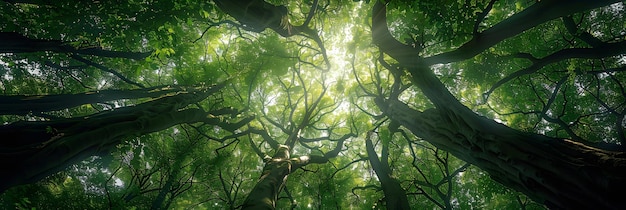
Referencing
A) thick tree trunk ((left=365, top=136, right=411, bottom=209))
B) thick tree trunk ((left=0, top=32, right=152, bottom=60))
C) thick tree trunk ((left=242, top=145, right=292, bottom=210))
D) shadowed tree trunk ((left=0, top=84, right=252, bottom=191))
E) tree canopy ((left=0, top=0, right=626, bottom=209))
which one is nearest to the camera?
shadowed tree trunk ((left=0, top=84, right=252, bottom=191))

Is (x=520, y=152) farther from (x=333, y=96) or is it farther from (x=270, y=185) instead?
(x=333, y=96)

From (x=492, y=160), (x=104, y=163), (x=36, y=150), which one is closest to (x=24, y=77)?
(x=104, y=163)

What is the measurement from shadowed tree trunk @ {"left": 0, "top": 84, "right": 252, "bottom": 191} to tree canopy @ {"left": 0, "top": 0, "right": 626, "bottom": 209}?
0.02 metres

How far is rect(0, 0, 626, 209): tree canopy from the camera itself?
301 centimetres

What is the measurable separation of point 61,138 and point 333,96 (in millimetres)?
9821

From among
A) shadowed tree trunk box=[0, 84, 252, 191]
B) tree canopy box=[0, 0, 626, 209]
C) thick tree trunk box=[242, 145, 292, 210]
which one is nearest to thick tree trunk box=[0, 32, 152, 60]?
tree canopy box=[0, 0, 626, 209]

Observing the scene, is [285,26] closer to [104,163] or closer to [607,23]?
[104,163]

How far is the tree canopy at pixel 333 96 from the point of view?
3.01 meters

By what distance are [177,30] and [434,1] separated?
21.5ft

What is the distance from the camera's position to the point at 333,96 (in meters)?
12.1

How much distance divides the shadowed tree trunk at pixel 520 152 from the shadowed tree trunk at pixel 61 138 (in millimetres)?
4302

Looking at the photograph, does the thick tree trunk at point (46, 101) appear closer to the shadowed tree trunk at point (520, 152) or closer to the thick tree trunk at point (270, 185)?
the thick tree trunk at point (270, 185)

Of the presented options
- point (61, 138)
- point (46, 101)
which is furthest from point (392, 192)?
point (46, 101)

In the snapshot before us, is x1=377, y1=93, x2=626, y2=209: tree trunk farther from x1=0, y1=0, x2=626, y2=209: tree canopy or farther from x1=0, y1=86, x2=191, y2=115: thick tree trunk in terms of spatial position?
x1=0, y1=86, x2=191, y2=115: thick tree trunk
